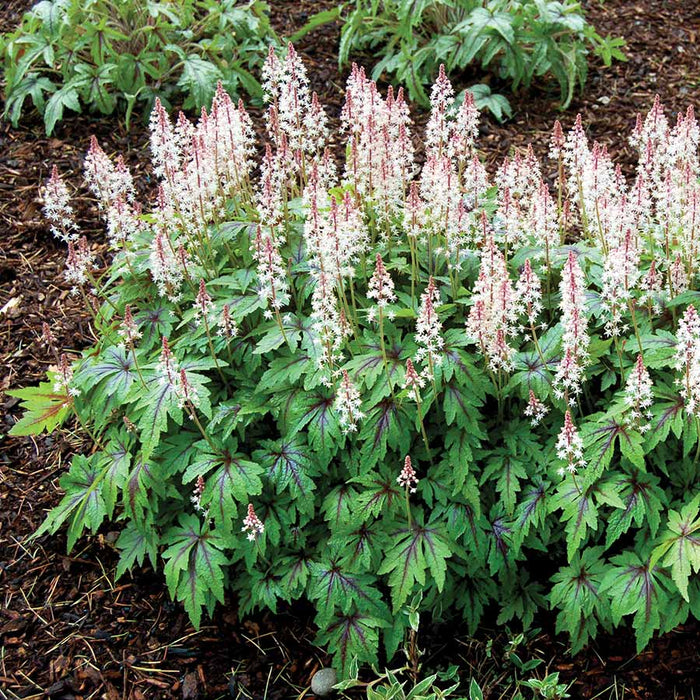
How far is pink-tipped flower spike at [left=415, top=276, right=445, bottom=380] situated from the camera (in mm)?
4035

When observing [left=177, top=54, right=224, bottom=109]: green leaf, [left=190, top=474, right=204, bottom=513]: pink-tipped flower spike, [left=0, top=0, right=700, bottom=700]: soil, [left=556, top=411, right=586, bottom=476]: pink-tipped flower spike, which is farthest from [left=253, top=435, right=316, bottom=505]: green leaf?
[left=177, top=54, right=224, bottom=109]: green leaf

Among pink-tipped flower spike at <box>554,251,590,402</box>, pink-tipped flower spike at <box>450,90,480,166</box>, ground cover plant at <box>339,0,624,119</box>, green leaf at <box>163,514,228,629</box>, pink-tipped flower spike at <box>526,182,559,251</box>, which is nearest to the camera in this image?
pink-tipped flower spike at <box>554,251,590,402</box>

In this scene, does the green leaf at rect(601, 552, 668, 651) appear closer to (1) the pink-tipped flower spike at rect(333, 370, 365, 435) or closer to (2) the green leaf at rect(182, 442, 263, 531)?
(1) the pink-tipped flower spike at rect(333, 370, 365, 435)

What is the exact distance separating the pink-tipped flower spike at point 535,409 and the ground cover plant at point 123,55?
15.7 feet

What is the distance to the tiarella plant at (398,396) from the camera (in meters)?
4.20

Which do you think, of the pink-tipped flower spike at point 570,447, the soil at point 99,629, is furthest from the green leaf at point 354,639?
the pink-tipped flower spike at point 570,447

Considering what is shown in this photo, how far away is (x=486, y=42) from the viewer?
826cm

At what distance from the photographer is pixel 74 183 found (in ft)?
25.6

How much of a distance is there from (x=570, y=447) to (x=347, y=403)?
1.01 meters

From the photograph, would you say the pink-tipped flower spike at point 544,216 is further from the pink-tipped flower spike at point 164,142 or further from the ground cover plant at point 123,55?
the ground cover plant at point 123,55

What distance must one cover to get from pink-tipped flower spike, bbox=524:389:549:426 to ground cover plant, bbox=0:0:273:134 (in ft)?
15.7

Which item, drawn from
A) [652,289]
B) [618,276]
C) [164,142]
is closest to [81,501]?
[164,142]

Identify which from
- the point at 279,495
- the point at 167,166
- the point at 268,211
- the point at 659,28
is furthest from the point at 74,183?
the point at 659,28

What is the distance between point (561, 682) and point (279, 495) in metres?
1.73
